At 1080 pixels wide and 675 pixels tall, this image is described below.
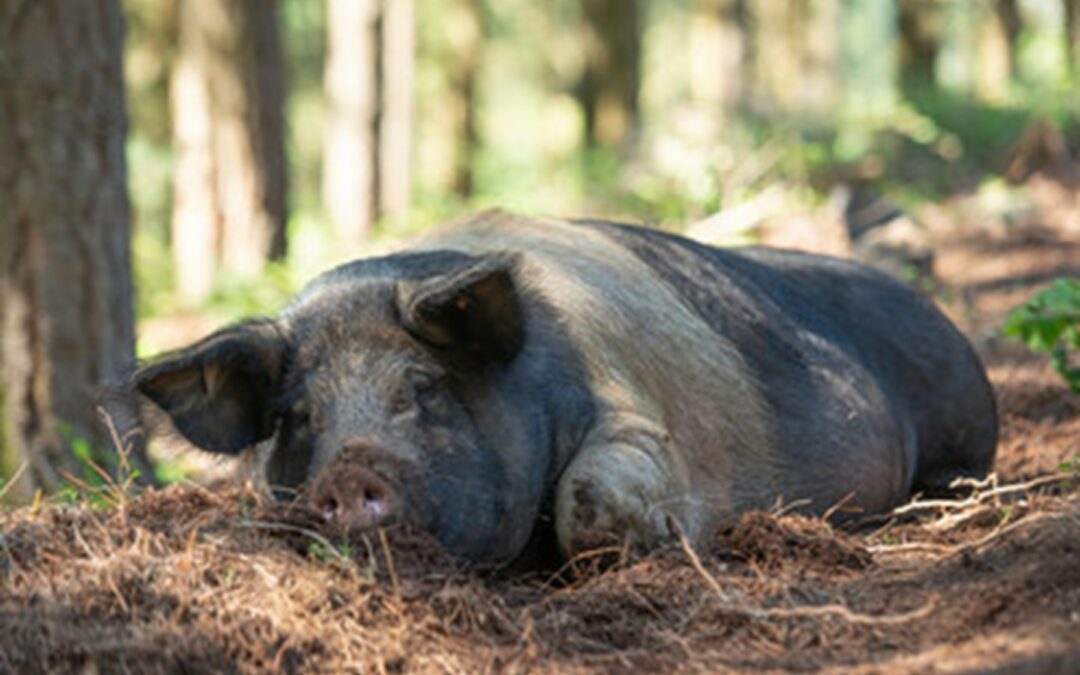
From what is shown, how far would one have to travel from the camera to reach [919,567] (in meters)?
4.78

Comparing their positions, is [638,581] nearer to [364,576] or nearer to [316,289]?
[364,576]

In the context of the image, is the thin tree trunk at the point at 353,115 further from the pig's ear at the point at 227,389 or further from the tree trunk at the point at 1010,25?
the tree trunk at the point at 1010,25

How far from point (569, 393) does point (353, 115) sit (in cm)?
1165

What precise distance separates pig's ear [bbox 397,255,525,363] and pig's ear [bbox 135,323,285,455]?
1.60 ft

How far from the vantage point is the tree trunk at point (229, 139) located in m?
15.2

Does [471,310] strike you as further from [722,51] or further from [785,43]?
[785,43]

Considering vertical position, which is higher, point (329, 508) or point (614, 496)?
point (329, 508)

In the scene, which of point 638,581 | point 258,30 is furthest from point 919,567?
point 258,30

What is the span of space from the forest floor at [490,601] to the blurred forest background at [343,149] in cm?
252

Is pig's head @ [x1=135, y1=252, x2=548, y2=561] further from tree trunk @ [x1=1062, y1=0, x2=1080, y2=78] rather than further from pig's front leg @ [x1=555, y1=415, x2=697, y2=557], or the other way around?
tree trunk @ [x1=1062, y1=0, x2=1080, y2=78]

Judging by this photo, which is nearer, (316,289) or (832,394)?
(316,289)

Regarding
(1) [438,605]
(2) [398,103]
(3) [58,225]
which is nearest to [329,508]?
(1) [438,605]

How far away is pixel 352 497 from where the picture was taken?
14.7 ft

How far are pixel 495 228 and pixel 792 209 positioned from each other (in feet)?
25.2
